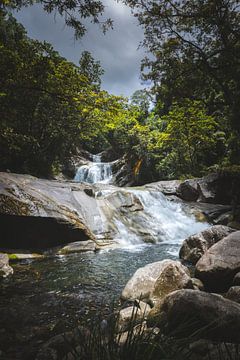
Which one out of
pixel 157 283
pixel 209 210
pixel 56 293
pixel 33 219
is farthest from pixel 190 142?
pixel 56 293

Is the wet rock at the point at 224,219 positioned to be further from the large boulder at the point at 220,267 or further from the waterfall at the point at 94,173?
the waterfall at the point at 94,173

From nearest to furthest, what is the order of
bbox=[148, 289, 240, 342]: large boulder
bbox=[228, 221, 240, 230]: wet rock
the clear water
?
1. bbox=[148, 289, 240, 342]: large boulder
2. the clear water
3. bbox=[228, 221, 240, 230]: wet rock

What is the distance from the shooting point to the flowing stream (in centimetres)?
424

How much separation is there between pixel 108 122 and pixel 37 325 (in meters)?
17.1

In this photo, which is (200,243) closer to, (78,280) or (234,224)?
(78,280)

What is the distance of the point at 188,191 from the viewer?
723 inches

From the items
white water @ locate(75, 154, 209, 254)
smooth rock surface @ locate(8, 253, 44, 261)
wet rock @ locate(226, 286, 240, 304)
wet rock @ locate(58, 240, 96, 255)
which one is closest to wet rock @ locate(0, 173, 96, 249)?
wet rock @ locate(58, 240, 96, 255)

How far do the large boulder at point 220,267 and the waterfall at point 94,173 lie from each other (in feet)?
74.3

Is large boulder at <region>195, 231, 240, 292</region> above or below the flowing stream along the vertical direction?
above

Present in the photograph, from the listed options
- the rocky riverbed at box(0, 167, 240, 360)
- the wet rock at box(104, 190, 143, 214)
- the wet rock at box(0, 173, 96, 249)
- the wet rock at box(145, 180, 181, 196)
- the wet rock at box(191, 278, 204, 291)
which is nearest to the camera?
the rocky riverbed at box(0, 167, 240, 360)

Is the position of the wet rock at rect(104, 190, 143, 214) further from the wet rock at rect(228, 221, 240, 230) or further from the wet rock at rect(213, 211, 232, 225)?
the wet rock at rect(228, 221, 240, 230)

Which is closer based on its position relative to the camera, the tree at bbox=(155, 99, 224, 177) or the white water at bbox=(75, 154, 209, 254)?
the white water at bbox=(75, 154, 209, 254)

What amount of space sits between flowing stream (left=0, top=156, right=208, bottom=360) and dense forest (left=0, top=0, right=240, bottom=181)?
5442 mm

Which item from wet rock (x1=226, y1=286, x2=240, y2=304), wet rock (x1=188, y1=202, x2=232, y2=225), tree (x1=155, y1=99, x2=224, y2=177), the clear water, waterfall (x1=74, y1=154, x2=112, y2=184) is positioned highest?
tree (x1=155, y1=99, x2=224, y2=177)
